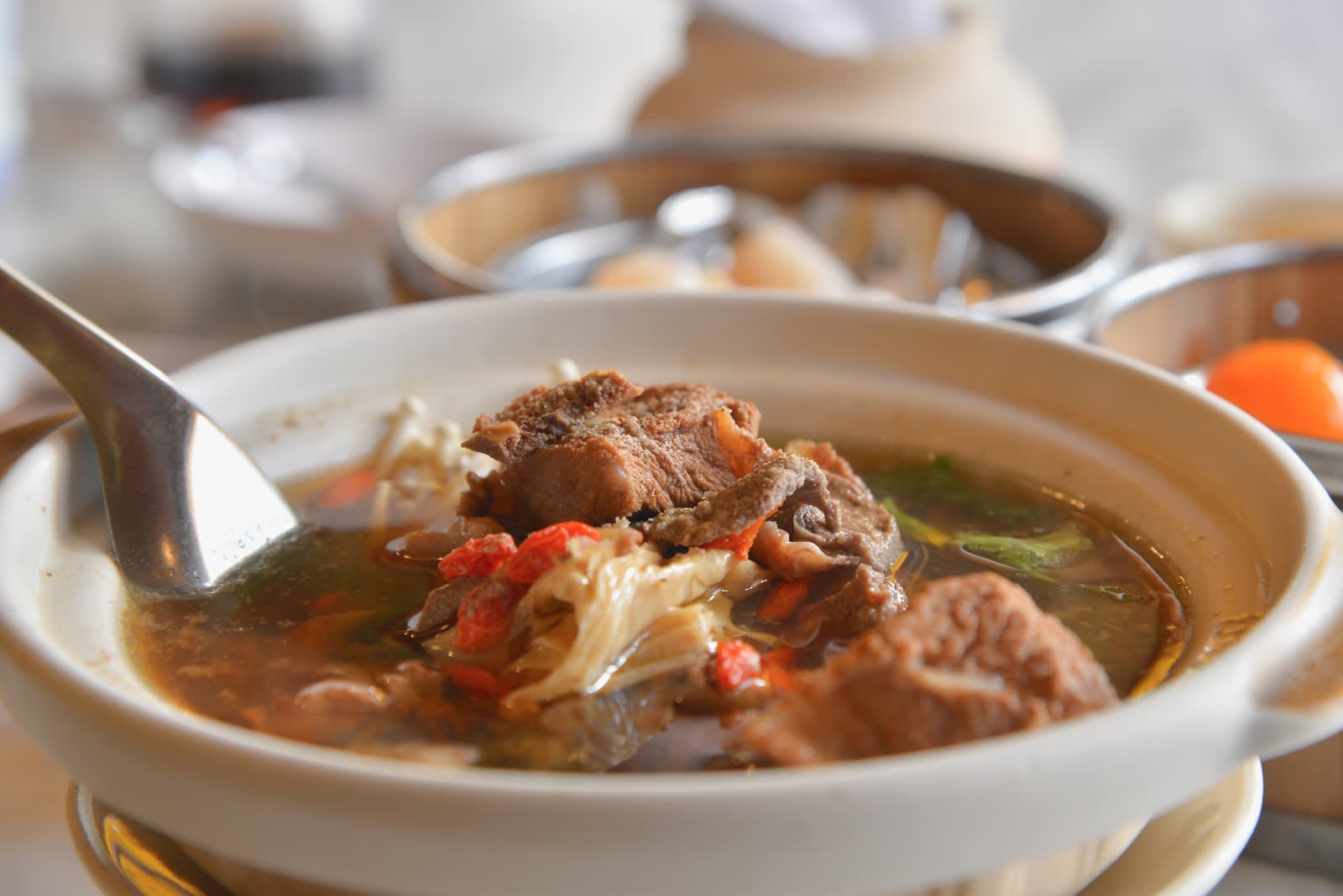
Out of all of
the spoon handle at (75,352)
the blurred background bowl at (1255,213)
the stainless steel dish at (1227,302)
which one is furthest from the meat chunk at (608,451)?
the blurred background bowl at (1255,213)

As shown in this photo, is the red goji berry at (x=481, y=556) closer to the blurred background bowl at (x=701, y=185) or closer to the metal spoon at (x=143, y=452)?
the metal spoon at (x=143, y=452)

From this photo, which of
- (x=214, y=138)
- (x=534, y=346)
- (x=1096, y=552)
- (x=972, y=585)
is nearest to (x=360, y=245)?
(x=214, y=138)

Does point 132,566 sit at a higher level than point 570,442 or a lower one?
A: lower

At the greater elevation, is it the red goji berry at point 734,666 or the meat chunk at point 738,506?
the meat chunk at point 738,506

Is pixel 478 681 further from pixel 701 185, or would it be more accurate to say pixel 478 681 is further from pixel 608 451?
pixel 701 185

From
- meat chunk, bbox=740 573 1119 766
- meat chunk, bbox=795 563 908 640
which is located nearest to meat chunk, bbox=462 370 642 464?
meat chunk, bbox=795 563 908 640

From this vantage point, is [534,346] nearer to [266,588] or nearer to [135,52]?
[266,588]

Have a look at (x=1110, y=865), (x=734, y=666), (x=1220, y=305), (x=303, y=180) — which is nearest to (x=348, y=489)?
(x=734, y=666)
